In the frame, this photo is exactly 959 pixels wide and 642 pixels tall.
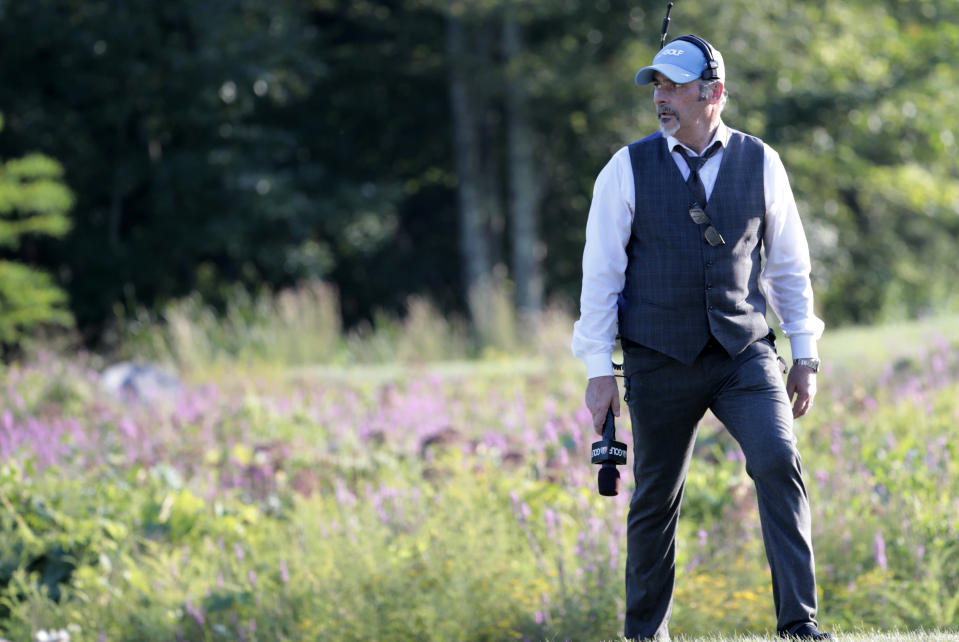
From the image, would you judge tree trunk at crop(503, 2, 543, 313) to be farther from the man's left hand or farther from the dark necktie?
the dark necktie

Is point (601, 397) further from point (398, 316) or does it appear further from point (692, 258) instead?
point (398, 316)

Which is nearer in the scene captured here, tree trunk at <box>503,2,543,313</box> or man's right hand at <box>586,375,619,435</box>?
man's right hand at <box>586,375,619,435</box>

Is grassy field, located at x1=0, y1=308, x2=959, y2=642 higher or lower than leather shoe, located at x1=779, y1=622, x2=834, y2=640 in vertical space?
lower

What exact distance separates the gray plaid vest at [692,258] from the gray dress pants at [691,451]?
72 millimetres

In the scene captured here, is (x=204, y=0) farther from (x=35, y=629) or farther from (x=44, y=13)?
(x=35, y=629)

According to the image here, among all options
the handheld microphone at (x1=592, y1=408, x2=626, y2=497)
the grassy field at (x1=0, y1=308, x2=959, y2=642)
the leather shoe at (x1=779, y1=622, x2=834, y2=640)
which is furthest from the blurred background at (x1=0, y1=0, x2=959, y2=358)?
the leather shoe at (x1=779, y1=622, x2=834, y2=640)

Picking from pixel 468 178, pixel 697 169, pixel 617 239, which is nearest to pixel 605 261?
pixel 617 239

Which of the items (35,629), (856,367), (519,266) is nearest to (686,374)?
(35,629)

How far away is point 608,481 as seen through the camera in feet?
12.9

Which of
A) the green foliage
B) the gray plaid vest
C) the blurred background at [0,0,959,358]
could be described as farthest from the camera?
the blurred background at [0,0,959,358]

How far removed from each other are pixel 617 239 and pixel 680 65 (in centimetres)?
57

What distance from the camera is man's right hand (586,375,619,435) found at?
13.0 feet

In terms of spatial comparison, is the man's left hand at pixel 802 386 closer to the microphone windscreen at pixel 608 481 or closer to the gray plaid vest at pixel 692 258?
the gray plaid vest at pixel 692 258

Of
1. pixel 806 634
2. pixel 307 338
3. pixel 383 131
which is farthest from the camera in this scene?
pixel 383 131
